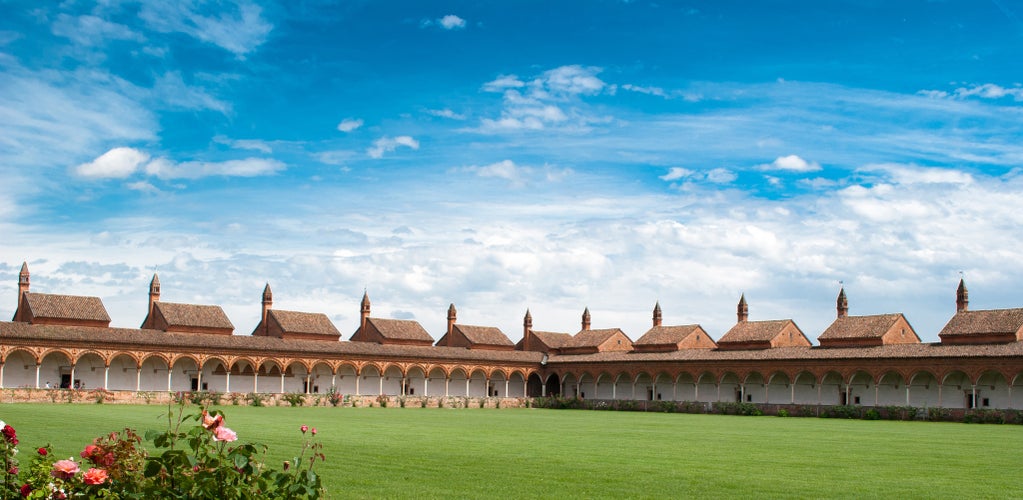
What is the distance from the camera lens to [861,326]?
188 ft

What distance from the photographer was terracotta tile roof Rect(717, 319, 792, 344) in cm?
6144

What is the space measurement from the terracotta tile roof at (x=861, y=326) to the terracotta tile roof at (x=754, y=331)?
352 cm

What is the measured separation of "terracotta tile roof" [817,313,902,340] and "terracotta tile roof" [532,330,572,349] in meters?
22.4

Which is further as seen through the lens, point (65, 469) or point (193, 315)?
point (193, 315)

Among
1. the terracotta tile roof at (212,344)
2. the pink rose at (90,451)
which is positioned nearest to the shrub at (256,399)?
the terracotta tile roof at (212,344)

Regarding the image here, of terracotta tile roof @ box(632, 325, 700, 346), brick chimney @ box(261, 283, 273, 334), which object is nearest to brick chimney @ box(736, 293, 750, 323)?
terracotta tile roof @ box(632, 325, 700, 346)

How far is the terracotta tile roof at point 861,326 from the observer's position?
55781 mm

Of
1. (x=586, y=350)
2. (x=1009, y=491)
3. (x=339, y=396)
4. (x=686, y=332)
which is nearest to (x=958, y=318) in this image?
(x=686, y=332)

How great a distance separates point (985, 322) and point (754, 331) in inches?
588

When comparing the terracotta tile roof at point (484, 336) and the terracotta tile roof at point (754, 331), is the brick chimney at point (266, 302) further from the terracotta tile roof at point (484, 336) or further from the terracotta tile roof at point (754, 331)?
the terracotta tile roof at point (754, 331)

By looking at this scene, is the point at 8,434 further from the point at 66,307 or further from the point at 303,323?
Answer: the point at 303,323

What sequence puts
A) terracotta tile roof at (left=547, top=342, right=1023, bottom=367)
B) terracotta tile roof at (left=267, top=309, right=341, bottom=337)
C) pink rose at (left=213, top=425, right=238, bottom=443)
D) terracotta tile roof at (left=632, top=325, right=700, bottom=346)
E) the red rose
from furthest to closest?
terracotta tile roof at (left=632, top=325, right=700, bottom=346), terracotta tile roof at (left=267, top=309, right=341, bottom=337), terracotta tile roof at (left=547, top=342, right=1023, bottom=367), the red rose, pink rose at (left=213, top=425, right=238, bottom=443)

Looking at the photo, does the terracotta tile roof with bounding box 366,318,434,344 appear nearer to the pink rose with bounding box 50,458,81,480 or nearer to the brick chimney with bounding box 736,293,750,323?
the brick chimney with bounding box 736,293,750,323

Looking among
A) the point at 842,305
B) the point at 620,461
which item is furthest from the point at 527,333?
the point at 620,461
